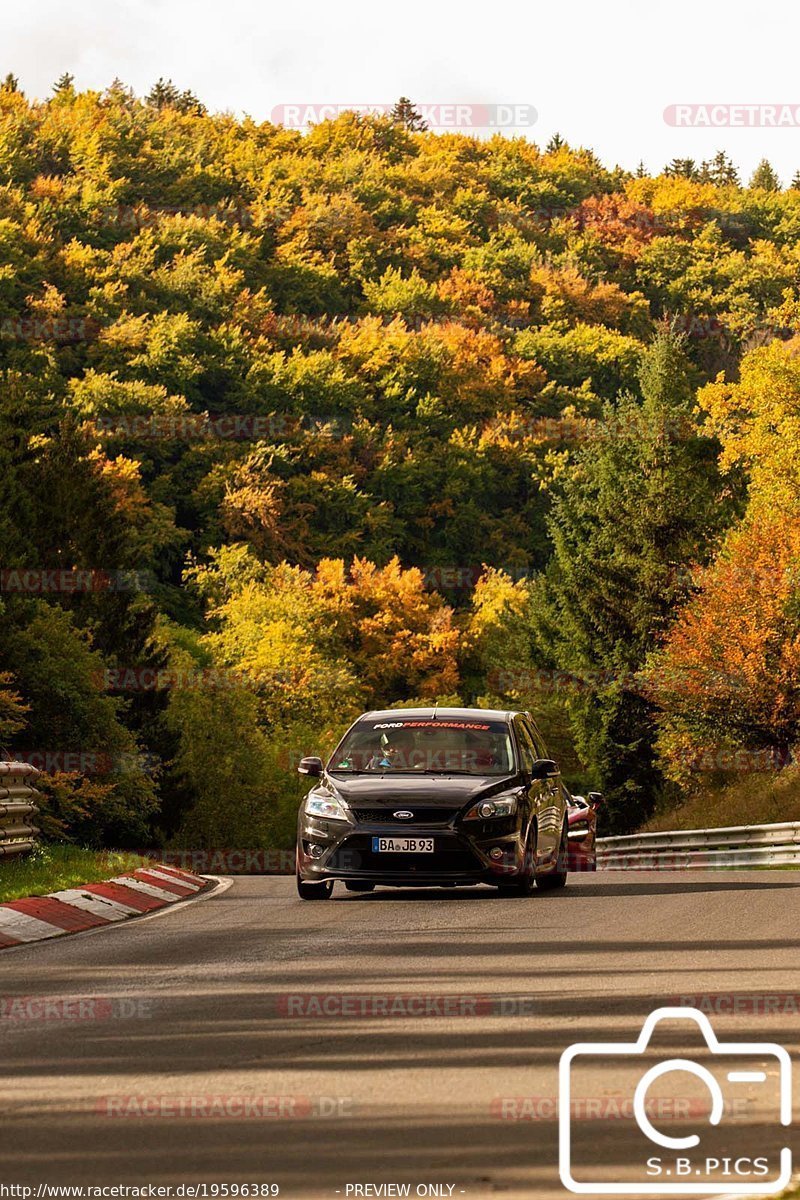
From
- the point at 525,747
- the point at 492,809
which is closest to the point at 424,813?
the point at 492,809

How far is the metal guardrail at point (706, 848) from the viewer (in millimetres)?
31875

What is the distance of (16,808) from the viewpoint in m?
18.2

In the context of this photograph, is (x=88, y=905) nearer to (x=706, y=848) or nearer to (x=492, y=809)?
(x=492, y=809)

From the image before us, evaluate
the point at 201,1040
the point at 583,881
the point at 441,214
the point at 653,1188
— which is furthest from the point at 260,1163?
the point at 441,214

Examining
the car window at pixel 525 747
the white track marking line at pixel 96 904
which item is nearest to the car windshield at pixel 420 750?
the car window at pixel 525 747

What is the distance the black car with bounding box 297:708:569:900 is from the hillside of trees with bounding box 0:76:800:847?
1725 cm

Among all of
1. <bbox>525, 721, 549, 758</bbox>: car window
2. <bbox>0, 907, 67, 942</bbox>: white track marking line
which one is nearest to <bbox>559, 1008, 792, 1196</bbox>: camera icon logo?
<bbox>0, 907, 67, 942</bbox>: white track marking line

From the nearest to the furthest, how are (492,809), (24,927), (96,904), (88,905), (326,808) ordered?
(24,927), (88,905), (96,904), (492,809), (326,808)

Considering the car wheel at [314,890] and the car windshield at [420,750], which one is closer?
the car wheel at [314,890]

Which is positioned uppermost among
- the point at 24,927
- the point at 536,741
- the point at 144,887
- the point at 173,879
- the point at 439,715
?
the point at 439,715

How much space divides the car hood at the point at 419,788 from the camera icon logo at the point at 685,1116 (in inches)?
305

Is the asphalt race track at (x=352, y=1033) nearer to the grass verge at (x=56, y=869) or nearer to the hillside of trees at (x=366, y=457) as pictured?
the grass verge at (x=56, y=869)

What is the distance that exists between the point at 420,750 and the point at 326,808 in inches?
50.9

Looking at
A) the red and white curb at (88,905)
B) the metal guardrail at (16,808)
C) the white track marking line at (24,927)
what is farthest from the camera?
the metal guardrail at (16,808)
